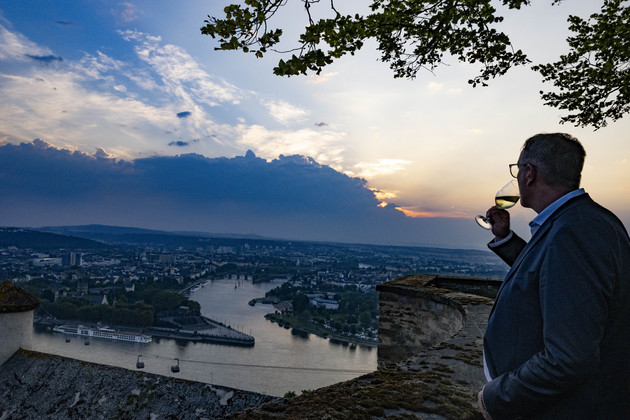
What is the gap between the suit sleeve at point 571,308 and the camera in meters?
1.09

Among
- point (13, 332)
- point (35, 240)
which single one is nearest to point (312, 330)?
point (13, 332)

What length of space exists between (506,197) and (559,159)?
2.09 ft

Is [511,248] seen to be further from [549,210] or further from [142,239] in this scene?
[142,239]

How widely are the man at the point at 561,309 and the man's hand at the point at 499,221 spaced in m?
0.59

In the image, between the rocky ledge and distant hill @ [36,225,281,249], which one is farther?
distant hill @ [36,225,281,249]

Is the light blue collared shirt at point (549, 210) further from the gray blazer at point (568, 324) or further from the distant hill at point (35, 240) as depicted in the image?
the distant hill at point (35, 240)

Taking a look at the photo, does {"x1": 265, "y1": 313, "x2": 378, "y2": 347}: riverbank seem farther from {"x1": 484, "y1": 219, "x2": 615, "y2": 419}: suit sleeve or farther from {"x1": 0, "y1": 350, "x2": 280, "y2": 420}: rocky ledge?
{"x1": 484, "y1": 219, "x2": 615, "y2": 419}: suit sleeve

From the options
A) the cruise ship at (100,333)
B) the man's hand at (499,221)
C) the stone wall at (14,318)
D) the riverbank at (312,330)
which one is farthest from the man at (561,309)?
the riverbank at (312,330)

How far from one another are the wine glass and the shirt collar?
1.65 ft

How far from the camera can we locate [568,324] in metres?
1.10

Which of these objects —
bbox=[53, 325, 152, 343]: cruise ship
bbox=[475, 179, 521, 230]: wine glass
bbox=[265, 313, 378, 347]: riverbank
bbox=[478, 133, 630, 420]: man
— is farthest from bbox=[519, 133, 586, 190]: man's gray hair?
bbox=[265, 313, 378, 347]: riverbank

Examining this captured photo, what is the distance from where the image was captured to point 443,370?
236 centimetres

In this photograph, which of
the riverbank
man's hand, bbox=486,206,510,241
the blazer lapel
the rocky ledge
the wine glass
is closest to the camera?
the blazer lapel

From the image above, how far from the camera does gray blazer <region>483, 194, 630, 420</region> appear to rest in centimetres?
110
